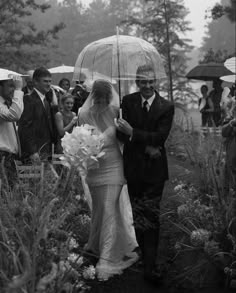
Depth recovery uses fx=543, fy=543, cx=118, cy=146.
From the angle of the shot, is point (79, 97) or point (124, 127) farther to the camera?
point (79, 97)

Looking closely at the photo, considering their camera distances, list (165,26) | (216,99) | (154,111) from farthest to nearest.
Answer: (165,26), (216,99), (154,111)

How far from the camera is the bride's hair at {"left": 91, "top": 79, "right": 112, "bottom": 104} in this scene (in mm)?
4996

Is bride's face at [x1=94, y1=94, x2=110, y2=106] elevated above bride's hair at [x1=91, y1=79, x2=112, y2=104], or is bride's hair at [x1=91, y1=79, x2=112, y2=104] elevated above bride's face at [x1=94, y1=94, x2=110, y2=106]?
bride's hair at [x1=91, y1=79, x2=112, y2=104]

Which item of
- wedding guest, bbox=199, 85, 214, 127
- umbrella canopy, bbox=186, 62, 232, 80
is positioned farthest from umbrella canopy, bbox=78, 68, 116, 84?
umbrella canopy, bbox=186, 62, 232, 80

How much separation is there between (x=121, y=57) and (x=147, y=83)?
2.16 ft

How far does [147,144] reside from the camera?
16.1ft

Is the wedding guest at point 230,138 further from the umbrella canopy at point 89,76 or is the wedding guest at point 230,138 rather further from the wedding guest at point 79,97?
the wedding guest at point 79,97

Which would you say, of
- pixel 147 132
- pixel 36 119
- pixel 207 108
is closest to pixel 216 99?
pixel 207 108

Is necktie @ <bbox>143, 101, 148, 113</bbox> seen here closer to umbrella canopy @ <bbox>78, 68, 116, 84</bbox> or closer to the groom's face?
the groom's face

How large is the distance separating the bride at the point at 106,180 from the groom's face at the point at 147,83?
0.31 meters

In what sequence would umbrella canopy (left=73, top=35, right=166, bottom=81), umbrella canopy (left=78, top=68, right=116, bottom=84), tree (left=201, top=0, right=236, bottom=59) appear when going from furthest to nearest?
tree (left=201, top=0, right=236, bottom=59) < umbrella canopy (left=78, top=68, right=116, bottom=84) < umbrella canopy (left=73, top=35, right=166, bottom=81)

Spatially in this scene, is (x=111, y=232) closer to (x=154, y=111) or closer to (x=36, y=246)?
(x=154, y=111)

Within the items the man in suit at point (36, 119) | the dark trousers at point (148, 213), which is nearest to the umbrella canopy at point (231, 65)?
the dark trousers at point (148, 213)

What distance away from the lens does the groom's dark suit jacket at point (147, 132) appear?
194 inches
